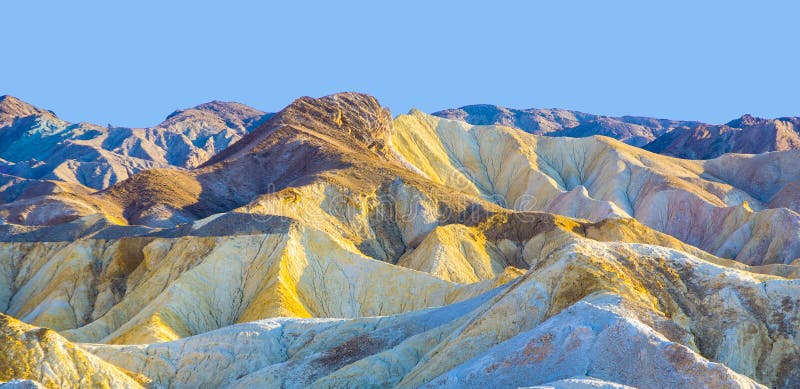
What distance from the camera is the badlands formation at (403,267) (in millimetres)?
29312

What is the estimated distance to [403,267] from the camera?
207 feet

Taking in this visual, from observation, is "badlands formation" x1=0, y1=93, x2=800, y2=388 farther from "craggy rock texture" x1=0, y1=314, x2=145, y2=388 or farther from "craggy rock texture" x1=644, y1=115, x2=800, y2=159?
"craggy rock texture" x1=644, y1=115, x2=800, y2=159

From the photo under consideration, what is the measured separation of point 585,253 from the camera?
31.8 m

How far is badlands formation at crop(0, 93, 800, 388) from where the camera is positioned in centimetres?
2931

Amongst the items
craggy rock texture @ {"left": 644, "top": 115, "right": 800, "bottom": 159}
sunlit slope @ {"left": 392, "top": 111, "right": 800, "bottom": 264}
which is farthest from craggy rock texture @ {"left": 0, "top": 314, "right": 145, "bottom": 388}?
craggy rock texture @ {"left": 644, "top": 115, "right": 800, "bottom": 159}

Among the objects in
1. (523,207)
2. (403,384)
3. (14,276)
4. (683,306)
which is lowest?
(403,384)

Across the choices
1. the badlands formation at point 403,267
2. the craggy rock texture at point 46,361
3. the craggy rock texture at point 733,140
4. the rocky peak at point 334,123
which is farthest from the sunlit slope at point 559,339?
the craggy rock texture at point 733,140

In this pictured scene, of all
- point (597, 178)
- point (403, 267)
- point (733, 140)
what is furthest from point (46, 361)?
point (733, 140)

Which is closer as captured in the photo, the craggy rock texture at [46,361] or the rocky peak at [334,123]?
the craggy rock texture at [46,361]

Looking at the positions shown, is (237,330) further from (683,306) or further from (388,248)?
(388,248)

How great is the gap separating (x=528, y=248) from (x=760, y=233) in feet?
74.9

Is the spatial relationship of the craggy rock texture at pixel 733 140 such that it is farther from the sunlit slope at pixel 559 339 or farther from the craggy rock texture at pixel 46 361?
the craggy rock texture at pixel 46 361

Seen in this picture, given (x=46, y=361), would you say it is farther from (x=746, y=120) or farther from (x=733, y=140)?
(x=746, y=120)

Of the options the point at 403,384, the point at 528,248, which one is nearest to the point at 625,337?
the point at 403,384
